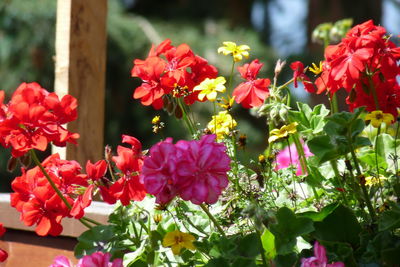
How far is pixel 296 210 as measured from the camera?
108 centimetres

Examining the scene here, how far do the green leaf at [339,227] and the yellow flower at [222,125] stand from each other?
231mm

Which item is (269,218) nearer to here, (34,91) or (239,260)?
(239,260)

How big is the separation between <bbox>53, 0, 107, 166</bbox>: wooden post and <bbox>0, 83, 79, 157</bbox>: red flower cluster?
1.79 ft

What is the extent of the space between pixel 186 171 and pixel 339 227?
0.89 ft

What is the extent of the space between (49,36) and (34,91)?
142 inches

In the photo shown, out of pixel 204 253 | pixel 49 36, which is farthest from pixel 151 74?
pixel 49 36

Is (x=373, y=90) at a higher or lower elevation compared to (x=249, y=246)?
higher

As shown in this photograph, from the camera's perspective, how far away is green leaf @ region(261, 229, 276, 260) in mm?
948

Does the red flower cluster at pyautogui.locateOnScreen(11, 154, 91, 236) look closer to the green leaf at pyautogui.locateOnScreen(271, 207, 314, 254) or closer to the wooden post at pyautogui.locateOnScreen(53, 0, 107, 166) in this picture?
the green leaf at pyautogui.locateOnScreen(271, 207, 314, 254)

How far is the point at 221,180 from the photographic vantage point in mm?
857

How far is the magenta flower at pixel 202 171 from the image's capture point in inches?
32.6

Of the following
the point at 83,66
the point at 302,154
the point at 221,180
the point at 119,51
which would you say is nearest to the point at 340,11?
the point at 119,51

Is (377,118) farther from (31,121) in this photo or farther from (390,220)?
(31,121)

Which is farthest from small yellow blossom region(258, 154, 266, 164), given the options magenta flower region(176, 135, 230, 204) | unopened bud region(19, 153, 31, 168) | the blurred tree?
the blurred tree
